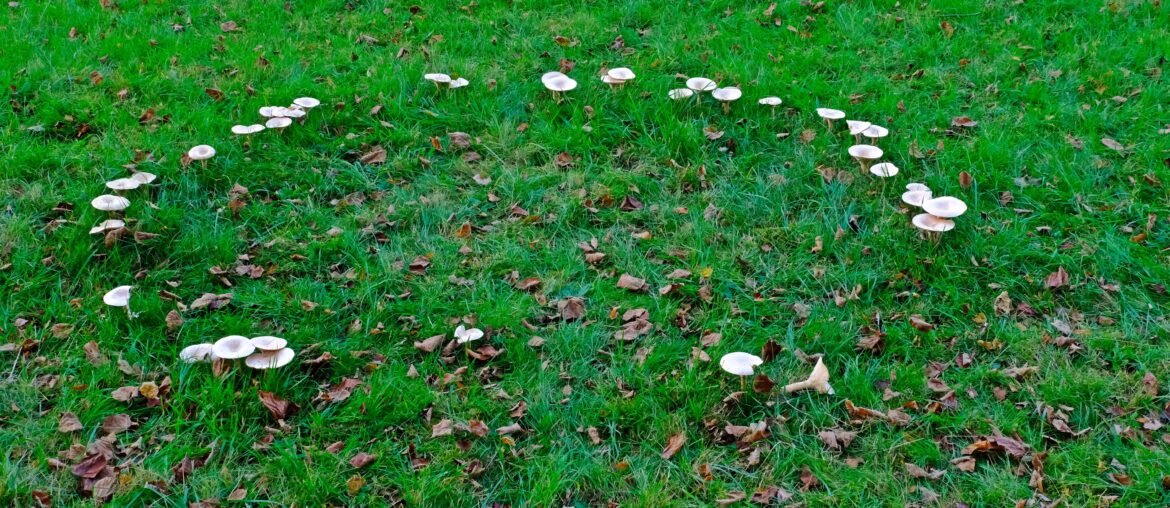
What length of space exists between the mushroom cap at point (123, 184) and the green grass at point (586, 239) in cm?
18

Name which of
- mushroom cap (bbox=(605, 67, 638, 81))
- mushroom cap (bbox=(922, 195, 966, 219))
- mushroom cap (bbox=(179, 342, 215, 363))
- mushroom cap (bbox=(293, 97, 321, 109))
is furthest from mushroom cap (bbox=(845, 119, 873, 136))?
mushroom cap (bbox=(179, 342, 215, 363))

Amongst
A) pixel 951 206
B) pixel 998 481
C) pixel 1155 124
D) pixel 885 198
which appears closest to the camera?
pixel 998 481

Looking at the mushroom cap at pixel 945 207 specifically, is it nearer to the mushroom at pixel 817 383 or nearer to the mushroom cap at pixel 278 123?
the mushroom at pixel 817 383

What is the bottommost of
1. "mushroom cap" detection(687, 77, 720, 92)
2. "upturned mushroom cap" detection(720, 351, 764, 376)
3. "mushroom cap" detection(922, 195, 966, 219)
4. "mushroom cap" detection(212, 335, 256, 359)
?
"upturned mushroom cap" detection(720, 351, 764, 376)

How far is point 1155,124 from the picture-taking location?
5637 millimetres

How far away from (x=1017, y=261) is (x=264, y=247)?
3885mm

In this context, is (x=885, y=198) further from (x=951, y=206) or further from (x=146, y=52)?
(x=146, y=52)

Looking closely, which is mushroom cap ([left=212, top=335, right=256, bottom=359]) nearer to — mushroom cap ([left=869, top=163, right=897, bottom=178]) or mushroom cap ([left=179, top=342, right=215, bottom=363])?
mushroom cap ([left=179, top=342, right=215, bottom=363])

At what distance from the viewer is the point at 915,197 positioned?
4.82 m

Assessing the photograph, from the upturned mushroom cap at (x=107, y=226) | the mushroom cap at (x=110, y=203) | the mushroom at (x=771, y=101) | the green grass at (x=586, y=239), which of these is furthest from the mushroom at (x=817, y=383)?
the mushroom cap at (x=110, y=203)

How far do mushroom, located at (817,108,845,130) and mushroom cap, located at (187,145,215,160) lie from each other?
365 centimetres

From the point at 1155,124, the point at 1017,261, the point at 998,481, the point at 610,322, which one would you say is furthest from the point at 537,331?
the point at 1155,124

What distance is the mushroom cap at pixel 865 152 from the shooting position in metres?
5.14

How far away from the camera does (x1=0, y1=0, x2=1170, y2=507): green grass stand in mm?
3537
